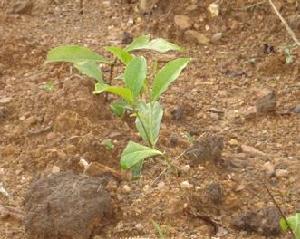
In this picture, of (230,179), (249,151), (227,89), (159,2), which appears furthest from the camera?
(159,2)

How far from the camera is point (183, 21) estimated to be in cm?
278

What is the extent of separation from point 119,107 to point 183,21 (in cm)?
73

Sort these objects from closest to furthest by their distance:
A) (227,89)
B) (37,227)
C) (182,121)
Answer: (37,227), (182,121), (227,89)

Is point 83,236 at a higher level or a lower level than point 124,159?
lower

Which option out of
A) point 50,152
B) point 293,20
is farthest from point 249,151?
point 293,20

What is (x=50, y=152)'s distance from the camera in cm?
206

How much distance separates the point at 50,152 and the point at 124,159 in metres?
0.29

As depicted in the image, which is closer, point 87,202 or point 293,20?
point 87,202

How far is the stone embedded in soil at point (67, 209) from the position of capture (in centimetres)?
176

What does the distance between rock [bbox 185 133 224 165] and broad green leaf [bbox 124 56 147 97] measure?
22 centimetres

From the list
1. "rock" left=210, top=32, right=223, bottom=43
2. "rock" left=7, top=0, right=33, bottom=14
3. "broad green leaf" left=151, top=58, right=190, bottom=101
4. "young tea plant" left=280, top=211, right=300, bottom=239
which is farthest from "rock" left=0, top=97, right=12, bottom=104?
"young tea plant" left=280, top=211, right=300, bottom=239

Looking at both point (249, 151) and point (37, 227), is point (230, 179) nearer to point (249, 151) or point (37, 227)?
point (249, 151)

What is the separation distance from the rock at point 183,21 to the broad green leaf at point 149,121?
0.81 meters

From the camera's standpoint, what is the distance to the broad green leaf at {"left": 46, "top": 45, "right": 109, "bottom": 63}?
210cm
